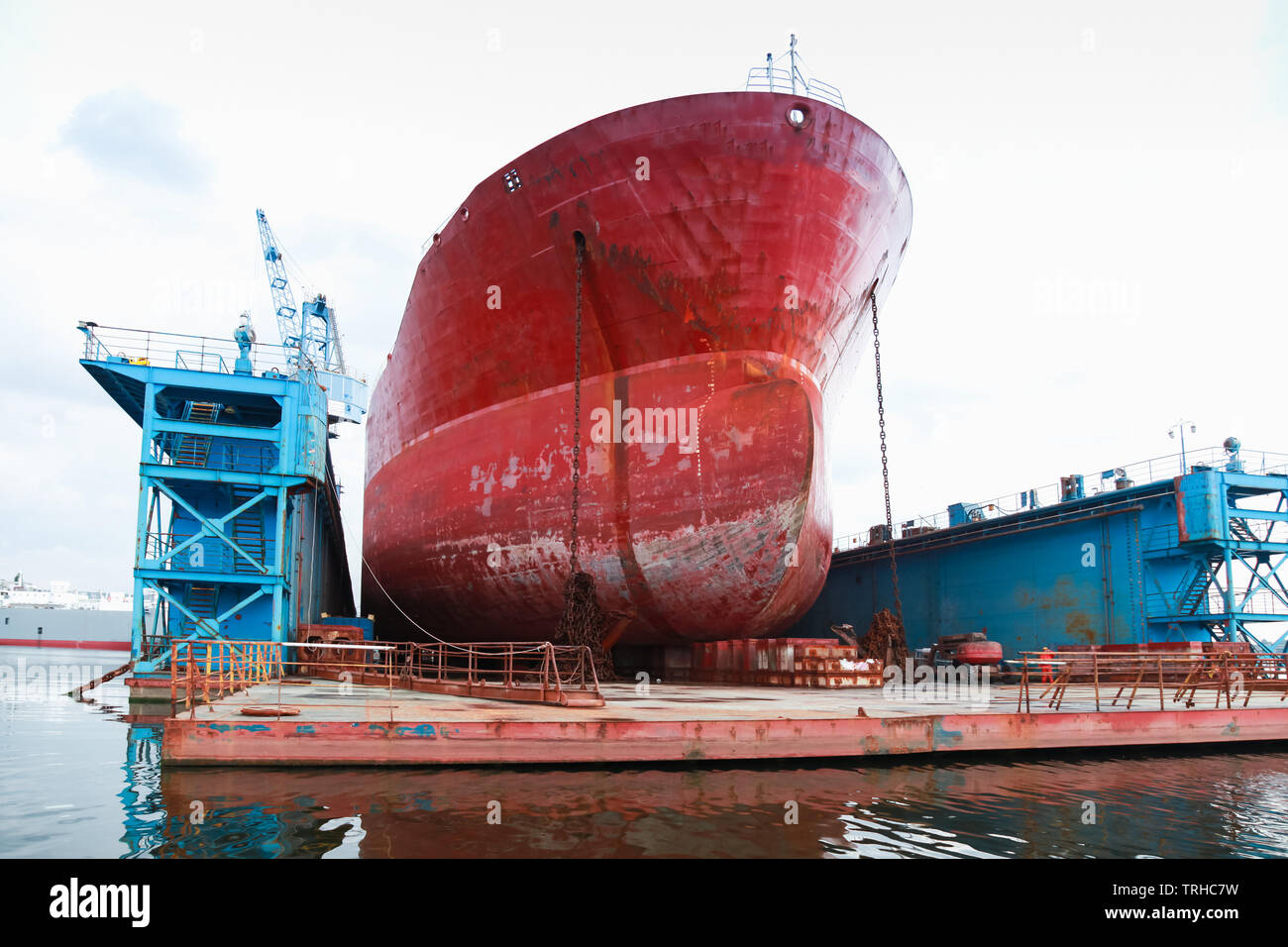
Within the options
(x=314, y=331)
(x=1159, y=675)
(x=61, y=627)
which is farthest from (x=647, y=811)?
(x=61, y=627)

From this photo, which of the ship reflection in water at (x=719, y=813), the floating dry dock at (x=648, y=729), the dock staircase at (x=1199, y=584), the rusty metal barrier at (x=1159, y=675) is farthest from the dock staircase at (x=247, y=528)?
the dock staircase at (x=1199, y=584)

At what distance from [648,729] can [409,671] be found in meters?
6.13

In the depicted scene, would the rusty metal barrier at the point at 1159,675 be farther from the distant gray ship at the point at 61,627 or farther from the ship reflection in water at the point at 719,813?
the distant gray ship at the point at 61,627

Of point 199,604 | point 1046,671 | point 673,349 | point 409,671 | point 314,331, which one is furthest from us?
point 314,331

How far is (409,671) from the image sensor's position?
1294cm

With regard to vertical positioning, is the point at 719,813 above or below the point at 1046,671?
above

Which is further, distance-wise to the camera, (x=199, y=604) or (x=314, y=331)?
Result: (x=314, y=331)

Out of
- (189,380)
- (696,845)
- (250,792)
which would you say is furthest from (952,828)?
(189,380)

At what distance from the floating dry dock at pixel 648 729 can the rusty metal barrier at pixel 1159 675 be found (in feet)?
1.28

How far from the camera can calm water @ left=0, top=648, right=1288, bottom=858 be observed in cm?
559

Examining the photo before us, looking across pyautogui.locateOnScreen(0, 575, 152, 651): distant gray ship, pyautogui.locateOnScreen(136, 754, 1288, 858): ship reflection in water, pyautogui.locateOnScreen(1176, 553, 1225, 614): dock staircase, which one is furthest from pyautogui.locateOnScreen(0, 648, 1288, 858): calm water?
pyautogui.locateOnScreen(0, 575, 152, 651): distant gray ship

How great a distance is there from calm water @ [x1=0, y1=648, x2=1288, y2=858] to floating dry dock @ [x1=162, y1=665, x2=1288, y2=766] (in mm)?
194

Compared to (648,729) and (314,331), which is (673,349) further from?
(314,331)

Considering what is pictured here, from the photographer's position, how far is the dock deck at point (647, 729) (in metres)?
7.76
